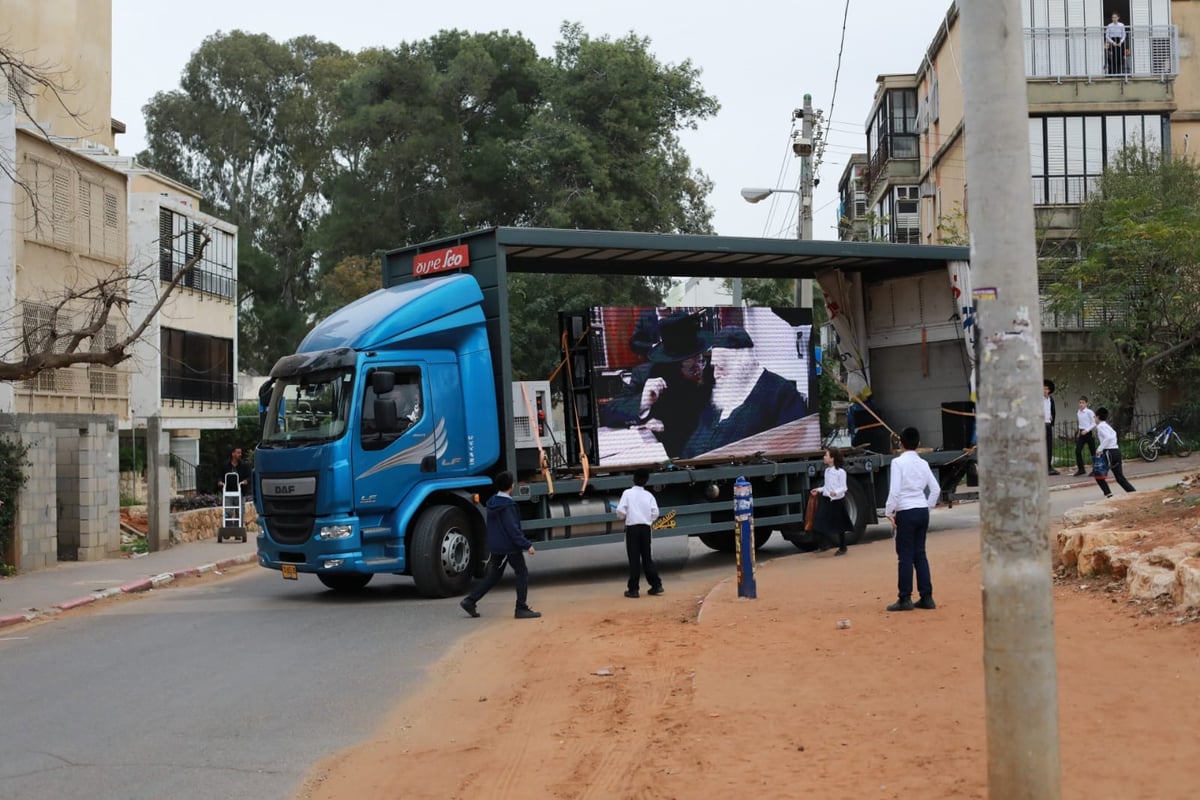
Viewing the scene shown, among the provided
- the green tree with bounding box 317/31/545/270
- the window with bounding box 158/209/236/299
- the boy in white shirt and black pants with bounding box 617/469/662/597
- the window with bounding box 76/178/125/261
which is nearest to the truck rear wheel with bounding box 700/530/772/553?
the boy in white shirt and black pants with bounding box 617/469/662/597

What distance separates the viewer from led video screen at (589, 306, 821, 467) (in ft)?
55.3

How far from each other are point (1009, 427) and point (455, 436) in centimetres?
1096

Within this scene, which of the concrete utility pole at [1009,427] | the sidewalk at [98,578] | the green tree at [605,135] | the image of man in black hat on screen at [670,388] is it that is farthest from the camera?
the green tree at [605,135]

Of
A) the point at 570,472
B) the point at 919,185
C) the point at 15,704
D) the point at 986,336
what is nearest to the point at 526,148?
the point at 919,185

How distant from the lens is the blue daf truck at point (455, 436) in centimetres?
1480

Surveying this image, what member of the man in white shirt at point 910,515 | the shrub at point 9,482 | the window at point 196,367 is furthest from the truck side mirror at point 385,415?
the window at point 196,367

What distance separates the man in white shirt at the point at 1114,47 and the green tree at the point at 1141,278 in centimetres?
354

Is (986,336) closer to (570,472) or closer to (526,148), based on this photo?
(570,472)

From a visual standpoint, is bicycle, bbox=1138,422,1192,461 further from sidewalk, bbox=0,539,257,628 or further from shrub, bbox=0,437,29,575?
shrub, bbox=0,437,29,575

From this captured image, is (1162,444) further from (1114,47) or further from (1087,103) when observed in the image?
(1114,47)

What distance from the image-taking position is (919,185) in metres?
44.4

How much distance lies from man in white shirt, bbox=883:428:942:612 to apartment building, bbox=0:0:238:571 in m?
10.7

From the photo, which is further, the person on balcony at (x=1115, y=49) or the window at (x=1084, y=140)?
the window at (x=1084, y=140)

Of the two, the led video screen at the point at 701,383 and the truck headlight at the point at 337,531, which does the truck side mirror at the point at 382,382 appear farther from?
the led video screen at the point at 701,383
